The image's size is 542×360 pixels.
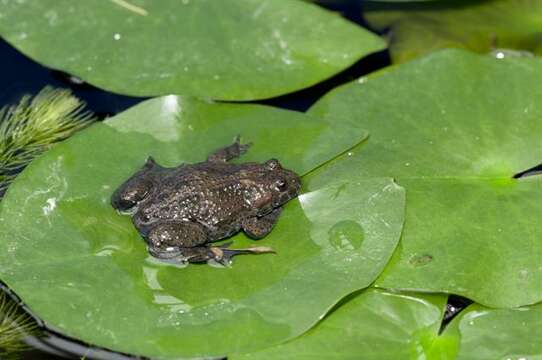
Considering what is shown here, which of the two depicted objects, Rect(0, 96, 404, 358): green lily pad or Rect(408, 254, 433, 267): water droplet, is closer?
Rect(0, 96, 404, 358): green lily pad

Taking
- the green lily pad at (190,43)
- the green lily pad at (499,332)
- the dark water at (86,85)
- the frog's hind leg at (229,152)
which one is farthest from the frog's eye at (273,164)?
the green lily pad at (499,332)

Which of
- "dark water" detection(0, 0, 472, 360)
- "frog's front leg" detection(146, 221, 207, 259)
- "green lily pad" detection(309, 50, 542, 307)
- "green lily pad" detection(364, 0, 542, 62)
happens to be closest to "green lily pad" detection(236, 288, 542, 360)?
"green lily pad" detection(309, 50, 542, 307)

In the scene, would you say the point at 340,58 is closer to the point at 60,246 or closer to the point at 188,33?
the point at 188,33

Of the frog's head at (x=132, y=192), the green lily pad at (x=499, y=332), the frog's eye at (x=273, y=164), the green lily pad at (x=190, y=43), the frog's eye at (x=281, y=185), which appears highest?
the green lily pad at (x=190, y=43)

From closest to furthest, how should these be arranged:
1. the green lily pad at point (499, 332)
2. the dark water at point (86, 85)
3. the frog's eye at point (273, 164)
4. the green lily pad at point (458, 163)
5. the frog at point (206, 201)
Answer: the green lily pad at point (499, 332) → the green lily pad at point (458, 163) → the frog at point (206, 201) → the frog's eye at point (273, 164) → the dark water at point (86, 85)

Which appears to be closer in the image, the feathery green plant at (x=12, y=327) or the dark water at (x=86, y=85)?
the feathery green plant at (x=12, y=327)

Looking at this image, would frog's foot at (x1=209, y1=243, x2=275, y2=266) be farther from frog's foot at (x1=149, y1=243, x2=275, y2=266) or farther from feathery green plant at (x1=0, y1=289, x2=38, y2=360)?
feathery green plant at (x1=0, y1=289, x2=38, y2=360)

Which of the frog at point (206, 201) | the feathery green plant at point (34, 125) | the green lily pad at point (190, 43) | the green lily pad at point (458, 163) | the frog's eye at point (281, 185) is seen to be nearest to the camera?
the green lily pad at point (458, 163)

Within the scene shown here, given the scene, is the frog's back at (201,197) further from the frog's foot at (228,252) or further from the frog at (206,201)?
the frog's foot at (228,252)
